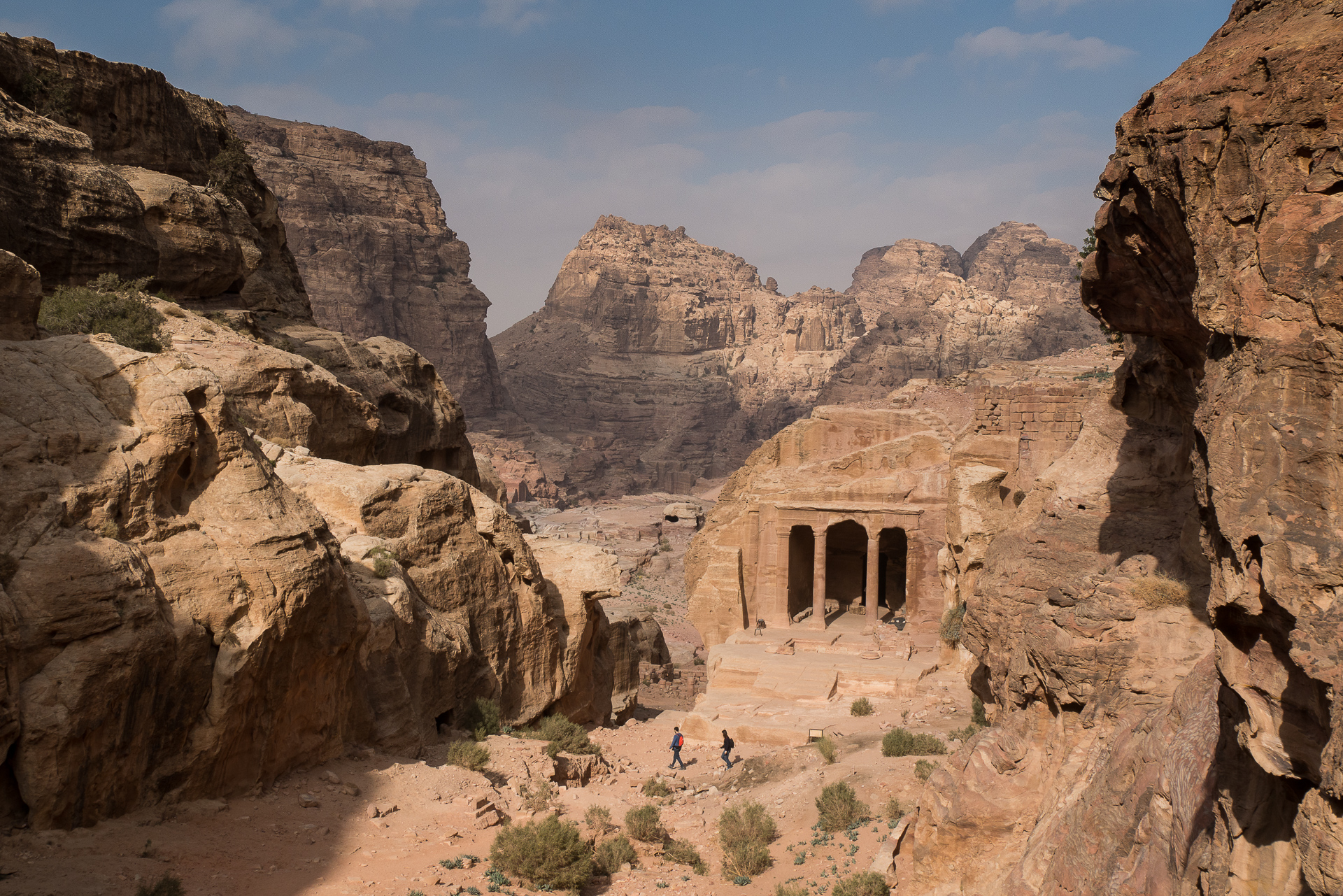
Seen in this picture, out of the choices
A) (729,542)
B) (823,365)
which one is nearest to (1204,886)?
(729,542)

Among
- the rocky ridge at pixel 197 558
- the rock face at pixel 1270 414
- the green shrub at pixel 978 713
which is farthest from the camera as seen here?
the green shrub at pixel 978 713

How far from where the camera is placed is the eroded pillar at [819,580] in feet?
89.6

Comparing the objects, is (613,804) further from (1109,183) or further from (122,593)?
(1109,183)

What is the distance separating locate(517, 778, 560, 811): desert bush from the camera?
12117 mm

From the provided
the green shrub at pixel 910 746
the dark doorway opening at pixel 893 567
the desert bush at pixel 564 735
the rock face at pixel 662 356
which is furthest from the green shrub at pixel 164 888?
the rock face at pixel 662 356

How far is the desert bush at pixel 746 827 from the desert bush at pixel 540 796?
7.97 feet

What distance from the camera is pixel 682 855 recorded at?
1248 centimetres

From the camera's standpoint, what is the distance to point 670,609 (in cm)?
5362

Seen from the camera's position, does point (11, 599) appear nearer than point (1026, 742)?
Yes

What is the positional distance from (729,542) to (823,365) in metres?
114

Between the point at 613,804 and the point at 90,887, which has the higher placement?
the point at 90,887

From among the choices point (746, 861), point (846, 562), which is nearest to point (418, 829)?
point (746, 861)

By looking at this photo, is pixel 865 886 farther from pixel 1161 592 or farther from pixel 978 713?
pixel 978 713

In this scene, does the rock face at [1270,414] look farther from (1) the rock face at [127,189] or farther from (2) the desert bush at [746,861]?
(1) the rock face at [127,189]
